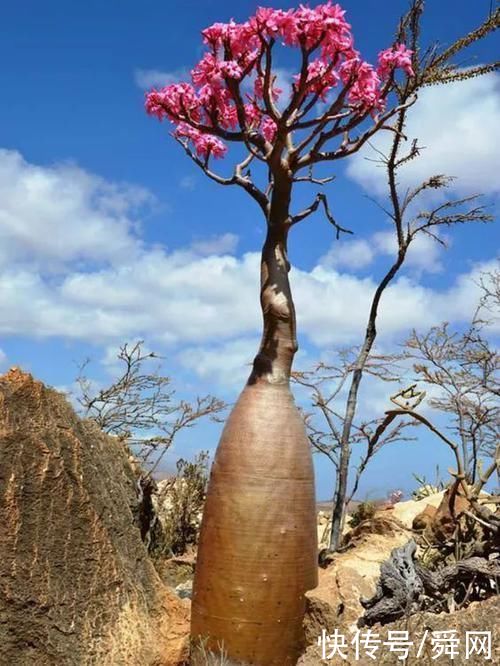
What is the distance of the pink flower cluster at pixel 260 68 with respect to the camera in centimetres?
429

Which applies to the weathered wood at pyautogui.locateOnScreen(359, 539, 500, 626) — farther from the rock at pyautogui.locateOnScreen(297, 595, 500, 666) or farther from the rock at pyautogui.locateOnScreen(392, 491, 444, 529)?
the rock at pyautogui.locateOnScreen(392, 491, 444, 529)

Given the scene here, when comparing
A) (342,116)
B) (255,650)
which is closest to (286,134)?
(342,116)

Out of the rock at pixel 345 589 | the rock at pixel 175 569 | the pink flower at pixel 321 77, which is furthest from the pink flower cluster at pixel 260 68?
the rock at pixel 175 569

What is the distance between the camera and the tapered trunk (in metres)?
4.15

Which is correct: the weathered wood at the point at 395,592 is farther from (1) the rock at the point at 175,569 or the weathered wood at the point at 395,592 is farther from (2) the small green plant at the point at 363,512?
(2) the small green plant at the point at 363,512

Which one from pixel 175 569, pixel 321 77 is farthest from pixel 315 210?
pixel 175 569

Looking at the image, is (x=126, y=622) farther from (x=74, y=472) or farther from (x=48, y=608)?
(x=74, y=472)

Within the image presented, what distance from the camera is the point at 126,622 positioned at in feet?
12.6

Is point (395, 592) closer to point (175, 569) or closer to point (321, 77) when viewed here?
point (321, 77)

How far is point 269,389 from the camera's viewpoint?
445cm

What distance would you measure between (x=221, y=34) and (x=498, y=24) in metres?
2.84

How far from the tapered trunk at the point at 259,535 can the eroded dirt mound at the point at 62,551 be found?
0.32 meters

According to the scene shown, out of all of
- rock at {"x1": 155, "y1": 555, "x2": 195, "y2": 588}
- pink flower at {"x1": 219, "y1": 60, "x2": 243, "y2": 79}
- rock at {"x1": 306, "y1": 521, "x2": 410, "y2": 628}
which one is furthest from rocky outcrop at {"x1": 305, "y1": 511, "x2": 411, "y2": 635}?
pink flower at {"x1": 219, "y1": 60, "x2": 243, "y2": 79}

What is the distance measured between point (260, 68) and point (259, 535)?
8.51 feet
